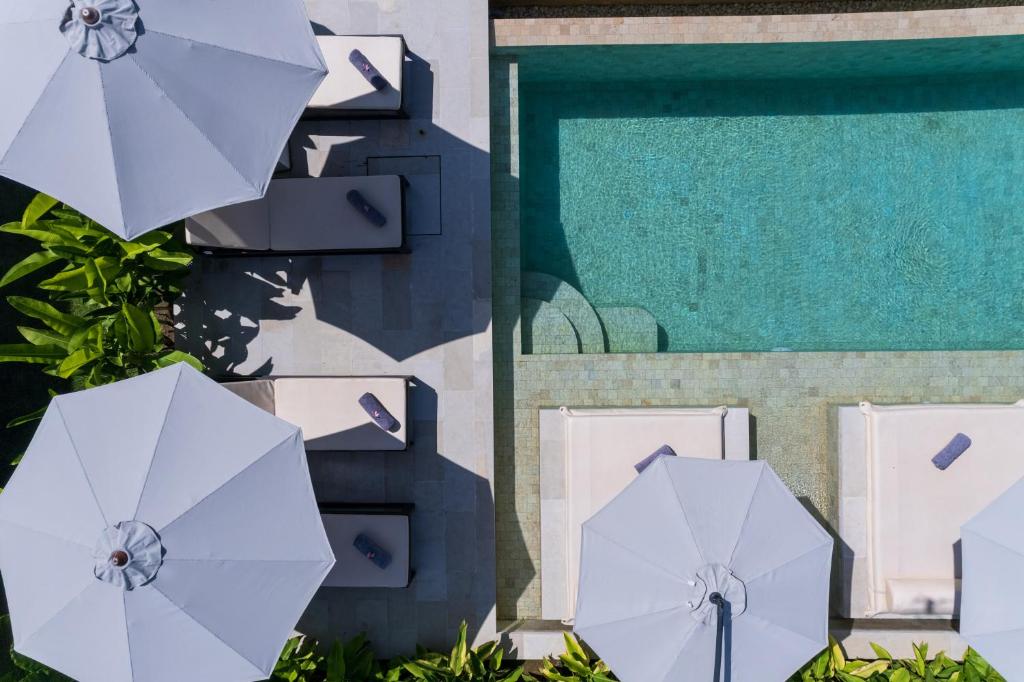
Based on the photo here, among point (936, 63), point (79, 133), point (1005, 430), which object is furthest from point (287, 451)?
point (936, 63)

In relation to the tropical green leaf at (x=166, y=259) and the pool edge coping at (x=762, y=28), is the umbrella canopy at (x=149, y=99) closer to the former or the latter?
the tropical green leaf at (x=166, y=259)

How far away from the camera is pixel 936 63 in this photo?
6.61 metres

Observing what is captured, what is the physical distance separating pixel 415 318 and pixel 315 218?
52.1 inches

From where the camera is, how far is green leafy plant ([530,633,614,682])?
606 centimetres

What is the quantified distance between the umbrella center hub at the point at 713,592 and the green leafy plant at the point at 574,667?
157 centimetres

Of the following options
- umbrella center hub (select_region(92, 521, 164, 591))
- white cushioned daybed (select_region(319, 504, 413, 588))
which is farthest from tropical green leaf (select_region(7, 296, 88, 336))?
white cushioned daybed (select_region(319, 504, 413, 588))

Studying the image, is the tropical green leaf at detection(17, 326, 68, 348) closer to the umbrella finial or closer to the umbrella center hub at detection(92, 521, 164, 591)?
the umbrella center hub at detection(92, 521, 164, 591)

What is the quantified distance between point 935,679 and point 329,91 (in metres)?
7.78

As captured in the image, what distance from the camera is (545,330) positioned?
6586 millimetres

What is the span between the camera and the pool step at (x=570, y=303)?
670cm

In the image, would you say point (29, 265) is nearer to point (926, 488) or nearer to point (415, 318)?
point (415, 318)

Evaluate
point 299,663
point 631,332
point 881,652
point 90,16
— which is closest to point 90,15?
point 90,16

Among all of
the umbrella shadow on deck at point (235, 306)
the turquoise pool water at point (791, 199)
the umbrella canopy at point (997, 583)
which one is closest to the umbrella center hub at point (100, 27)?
the umbrella shadow on deck at point (235, 306)

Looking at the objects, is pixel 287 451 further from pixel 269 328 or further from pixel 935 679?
pixel 935 679
